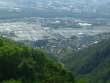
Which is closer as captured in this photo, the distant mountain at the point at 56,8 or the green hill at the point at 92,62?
the green hill at the point at 92,62

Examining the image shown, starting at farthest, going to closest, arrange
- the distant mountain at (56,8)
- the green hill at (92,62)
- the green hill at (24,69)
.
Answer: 1. the distant mountain at (56,8)
2. the green hill at (92,62)
3. the green hill at (24,69)

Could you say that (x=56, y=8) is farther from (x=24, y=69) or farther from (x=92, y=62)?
(x=24, y=69)

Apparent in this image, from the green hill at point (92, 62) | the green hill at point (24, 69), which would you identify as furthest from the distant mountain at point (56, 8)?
the green hill at point (24, 69)

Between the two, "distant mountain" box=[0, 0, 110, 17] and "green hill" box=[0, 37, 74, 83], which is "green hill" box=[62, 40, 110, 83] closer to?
"green hill" box=[0, 37, 74, 83]

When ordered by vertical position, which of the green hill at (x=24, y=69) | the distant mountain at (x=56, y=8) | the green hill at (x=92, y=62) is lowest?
the green hill at (x=92, y=62)

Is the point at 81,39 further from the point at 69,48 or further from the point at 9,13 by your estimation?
the point at 9,13

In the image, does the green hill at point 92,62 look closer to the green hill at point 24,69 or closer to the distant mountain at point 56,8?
the green hill at point 24,69

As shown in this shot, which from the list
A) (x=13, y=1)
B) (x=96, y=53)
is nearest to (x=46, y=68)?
(x=96, y=53)

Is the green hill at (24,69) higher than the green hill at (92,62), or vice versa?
the green hill at (24,69)

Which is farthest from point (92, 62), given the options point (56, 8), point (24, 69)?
point (56, 8)
